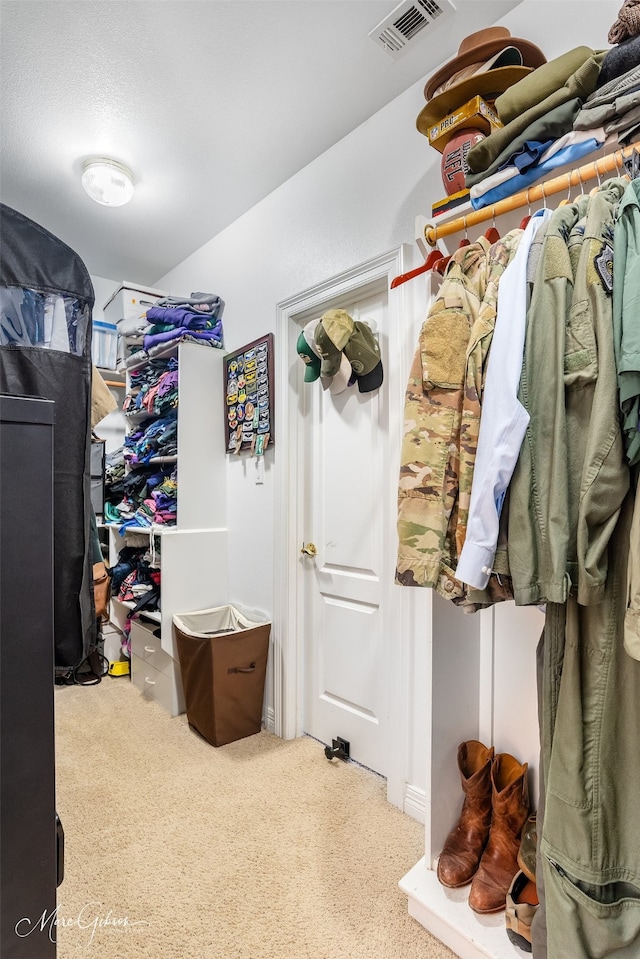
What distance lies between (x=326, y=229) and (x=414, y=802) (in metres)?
2.41

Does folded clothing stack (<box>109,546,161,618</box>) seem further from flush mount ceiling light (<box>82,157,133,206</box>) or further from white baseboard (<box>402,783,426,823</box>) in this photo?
flush mount ceiling light (<box>82,157,133,206</box>)

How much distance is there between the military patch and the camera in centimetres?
86

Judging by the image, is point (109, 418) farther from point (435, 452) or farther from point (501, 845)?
point (501, 845)

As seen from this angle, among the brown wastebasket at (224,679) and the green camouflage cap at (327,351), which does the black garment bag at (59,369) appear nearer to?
the green camouflage cap at (327,351)

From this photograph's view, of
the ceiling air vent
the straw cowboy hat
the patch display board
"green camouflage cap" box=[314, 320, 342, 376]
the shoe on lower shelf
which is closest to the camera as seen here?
the shoe on lower shelf

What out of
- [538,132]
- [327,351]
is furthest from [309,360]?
[538,132]

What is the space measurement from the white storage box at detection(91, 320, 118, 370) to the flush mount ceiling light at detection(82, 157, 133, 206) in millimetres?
1117

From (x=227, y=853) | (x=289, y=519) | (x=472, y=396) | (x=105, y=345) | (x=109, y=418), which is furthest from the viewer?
(x=109, y=418)

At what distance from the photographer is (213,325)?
283 cm

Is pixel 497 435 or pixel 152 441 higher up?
pixel 152 441

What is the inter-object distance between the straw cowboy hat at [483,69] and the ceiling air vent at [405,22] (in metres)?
0.20

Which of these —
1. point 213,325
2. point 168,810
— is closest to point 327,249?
point 213,325

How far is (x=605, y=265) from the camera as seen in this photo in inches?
34.4

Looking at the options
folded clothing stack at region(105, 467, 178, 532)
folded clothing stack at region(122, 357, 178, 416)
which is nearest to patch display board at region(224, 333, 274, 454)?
folded clothing stack at region(122, 357, 178, 416)
